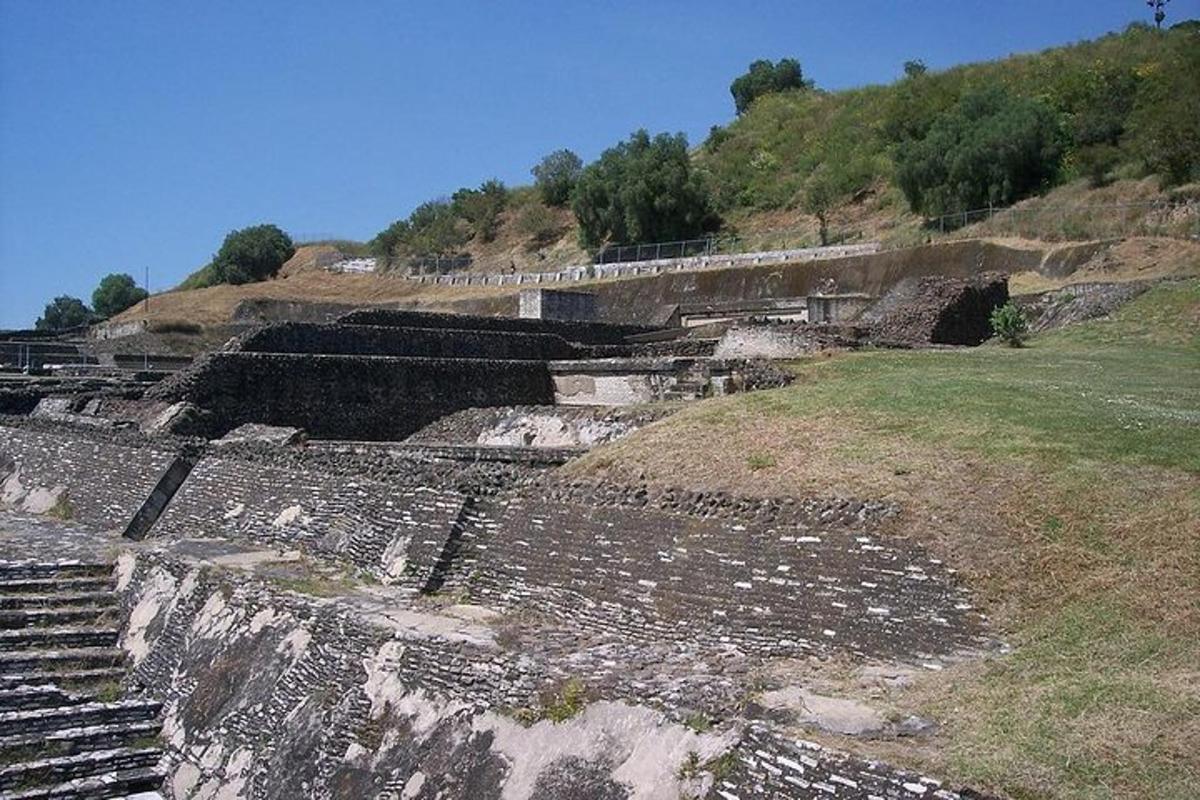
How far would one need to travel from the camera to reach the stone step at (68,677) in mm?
8695

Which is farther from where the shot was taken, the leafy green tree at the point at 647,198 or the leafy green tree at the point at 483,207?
the leafy green tree at the point at 483,207

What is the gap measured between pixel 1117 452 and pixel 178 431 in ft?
46.8

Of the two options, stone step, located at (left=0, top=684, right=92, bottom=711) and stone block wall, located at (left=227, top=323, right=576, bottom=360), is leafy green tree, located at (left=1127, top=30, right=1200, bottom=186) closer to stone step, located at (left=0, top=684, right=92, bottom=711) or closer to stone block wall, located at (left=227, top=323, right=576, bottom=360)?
stone block wall, located at (left=227, top=323, right=576, bottom=360)

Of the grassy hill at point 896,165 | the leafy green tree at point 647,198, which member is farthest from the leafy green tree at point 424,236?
the leafy green tree at point 647,198

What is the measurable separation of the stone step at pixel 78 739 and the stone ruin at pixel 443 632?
20 mm

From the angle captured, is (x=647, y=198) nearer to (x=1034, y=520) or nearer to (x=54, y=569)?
(x=54, y=569)

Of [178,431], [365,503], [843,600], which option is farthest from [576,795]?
[178,431]

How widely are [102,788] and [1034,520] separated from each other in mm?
6675

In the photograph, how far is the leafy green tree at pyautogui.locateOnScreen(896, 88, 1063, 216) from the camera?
3647cm

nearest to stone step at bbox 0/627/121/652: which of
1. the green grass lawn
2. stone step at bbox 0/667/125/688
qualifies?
A: stone step at bbox 0/667/125/688

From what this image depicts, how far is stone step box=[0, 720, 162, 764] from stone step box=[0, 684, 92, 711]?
0.35 m

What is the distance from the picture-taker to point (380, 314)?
78.3 feet

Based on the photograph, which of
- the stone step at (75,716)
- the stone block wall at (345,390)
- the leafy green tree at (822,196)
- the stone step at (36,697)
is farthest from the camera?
the leafy green tree at (822,196)

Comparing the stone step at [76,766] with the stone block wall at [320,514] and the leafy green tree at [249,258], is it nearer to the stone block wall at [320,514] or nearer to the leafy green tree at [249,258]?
the stone block wall at [320,514]
